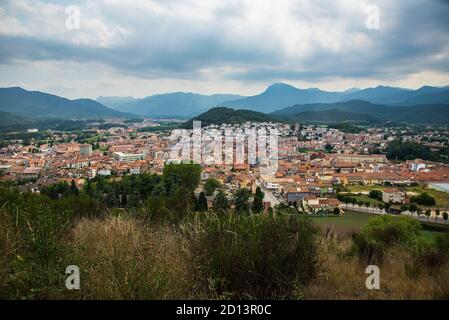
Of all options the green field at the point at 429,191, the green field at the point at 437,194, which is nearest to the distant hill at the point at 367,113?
the green field at the point at 429,191

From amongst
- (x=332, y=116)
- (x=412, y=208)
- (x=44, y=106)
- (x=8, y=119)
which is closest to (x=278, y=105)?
(x=332, y=116)

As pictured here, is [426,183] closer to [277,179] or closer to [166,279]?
[277,179]

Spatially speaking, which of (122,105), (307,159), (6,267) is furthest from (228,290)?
(122,105)

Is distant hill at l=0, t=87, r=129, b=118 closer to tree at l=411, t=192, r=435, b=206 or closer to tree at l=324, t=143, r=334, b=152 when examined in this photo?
tree at l=411, t=192, r=435, b=206

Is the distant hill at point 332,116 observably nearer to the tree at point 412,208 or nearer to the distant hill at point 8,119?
the distant hill at point 8,119

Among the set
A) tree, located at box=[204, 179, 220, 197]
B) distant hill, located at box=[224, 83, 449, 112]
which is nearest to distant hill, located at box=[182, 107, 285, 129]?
tree, located at box=[204, 179, 220, 197]

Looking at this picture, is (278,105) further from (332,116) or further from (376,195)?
(376,195)
